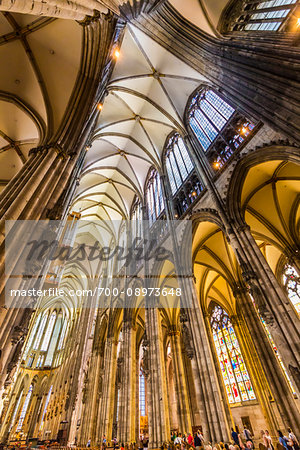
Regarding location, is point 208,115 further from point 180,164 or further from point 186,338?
point 186,338

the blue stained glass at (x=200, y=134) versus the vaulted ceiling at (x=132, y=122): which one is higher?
the vaulted ceiling at (x=132, y=122)

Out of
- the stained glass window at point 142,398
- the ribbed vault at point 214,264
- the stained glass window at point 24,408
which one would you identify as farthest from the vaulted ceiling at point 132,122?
the stained glass window at point 24,408

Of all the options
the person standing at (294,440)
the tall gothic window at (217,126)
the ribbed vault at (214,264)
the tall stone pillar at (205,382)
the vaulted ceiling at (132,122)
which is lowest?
the person standing at (294,440)

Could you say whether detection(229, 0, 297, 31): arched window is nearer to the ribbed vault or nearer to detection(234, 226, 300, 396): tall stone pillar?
the ribbed vault

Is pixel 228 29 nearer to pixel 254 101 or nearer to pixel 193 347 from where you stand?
pixel 254 101

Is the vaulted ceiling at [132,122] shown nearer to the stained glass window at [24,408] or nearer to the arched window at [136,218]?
the arched window at [136,218]

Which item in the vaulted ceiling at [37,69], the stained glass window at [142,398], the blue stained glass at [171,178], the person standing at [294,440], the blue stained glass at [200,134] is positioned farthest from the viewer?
the stained glass window at [142,398]

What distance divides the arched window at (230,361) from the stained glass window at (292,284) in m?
4.50

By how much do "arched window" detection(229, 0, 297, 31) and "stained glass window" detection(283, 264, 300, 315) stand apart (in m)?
10.5

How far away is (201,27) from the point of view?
9961 millimetres

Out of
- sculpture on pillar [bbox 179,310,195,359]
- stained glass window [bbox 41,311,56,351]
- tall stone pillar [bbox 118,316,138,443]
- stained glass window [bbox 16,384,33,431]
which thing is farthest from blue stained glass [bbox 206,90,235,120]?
stained glass window [bbox 16,384,33,431]

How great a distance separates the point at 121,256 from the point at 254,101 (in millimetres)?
13938

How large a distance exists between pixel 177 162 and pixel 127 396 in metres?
12.9

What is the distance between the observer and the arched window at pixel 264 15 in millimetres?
7605
